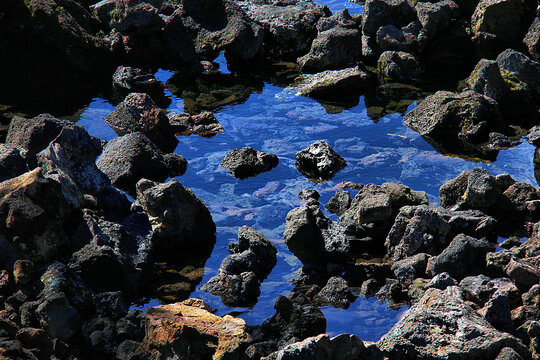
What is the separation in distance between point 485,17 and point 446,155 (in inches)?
401

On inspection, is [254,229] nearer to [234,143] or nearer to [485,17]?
[234,143]

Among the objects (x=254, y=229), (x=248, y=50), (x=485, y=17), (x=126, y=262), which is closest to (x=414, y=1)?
(x=485, y=17)

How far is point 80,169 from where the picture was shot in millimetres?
19984

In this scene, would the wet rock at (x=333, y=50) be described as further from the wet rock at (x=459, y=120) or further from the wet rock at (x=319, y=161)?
the wet rock at (x=319, y=161)

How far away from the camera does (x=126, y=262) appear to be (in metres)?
17.4

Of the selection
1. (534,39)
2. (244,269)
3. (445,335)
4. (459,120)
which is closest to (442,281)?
(445,335)

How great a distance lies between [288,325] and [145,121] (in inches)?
541

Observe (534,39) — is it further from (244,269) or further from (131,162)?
(244,269)

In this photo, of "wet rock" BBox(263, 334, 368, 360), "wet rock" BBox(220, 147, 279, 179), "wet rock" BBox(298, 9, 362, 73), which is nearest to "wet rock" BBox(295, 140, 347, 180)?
"wet rock" BBox(220, 147, 279, 179)

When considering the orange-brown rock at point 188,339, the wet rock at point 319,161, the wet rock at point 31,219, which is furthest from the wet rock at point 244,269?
the wet rock at point 319,161

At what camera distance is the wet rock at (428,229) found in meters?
17.8

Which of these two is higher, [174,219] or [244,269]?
[174,219]

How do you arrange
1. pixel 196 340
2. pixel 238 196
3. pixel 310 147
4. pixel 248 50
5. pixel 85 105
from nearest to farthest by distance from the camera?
pixel 196 340, pixel 238 196, pixel 310 147, pixel 85 105, pixel 248 50

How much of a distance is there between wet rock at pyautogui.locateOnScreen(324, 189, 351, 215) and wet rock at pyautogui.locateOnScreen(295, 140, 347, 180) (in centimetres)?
215
